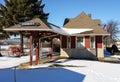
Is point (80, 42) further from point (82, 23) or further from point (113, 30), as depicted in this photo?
point (113, 30)

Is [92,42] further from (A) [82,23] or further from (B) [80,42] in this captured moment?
(A) [82,23]

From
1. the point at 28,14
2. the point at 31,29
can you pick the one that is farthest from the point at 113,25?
the point at 31,29

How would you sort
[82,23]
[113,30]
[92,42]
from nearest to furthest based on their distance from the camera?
[92,42], [82,23], [113,30]

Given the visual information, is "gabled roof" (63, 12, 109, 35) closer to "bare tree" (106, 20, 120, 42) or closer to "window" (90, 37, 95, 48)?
"window" (90, 37, 95, 48)

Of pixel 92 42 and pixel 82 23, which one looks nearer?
pixel 92 42

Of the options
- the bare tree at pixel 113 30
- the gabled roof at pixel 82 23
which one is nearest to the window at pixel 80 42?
the gabled roof at pixel 82 23

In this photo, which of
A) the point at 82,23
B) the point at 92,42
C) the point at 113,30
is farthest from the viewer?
the point at 113,30

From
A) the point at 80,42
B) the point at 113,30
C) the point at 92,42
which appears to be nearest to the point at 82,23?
the point at 80,42

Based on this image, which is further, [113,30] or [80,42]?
[113,30]

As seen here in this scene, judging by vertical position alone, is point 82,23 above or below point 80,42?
above

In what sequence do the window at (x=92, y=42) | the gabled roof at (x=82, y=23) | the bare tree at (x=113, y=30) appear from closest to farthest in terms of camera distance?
the window at (x=92, y=42)
the gabled roof at (x=82, y=23)
the bare tree at (x=113, y=30)

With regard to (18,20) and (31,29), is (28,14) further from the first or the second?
(31,29)

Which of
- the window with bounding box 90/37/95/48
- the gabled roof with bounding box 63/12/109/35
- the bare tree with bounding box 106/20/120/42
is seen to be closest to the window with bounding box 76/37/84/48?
the window with bounding box 90/37/95/48

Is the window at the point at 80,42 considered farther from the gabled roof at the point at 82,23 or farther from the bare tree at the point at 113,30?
the bare tree at the point at 113,30
